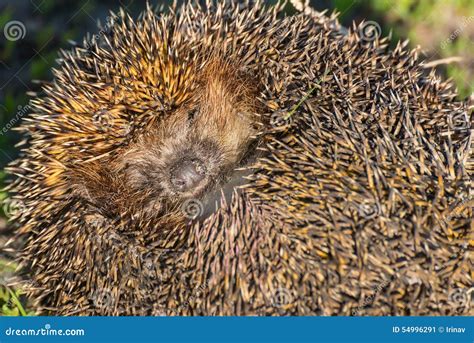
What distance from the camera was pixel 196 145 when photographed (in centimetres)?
370

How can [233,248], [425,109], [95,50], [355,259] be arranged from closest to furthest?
[355,259]
[233,248]
[425,109]
[95,50]

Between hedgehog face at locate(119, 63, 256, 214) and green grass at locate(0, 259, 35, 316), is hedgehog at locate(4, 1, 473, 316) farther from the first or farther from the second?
green grass at locate(0, 259, 35, 316)

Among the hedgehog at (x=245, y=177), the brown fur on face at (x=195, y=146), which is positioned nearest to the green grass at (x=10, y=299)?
the hedgehog at (x=245, y=177)

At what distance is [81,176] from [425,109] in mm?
1815

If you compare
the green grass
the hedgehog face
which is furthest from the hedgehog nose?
the green grass

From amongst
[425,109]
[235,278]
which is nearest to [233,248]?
[235,278]

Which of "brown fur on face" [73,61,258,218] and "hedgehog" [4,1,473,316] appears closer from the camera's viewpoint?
"hedgehog" [4,1,473,316]

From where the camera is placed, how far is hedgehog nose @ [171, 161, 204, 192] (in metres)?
3.59

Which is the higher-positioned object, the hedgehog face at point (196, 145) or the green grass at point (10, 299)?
the hedgehog face at point (196, 145)

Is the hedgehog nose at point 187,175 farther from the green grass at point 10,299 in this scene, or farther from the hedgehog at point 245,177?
the green grass at point 10,299

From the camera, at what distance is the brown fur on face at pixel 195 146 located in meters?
3.49

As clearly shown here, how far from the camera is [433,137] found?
9.85ft

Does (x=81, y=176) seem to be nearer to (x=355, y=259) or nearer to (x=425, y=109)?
(x=355, y=259)

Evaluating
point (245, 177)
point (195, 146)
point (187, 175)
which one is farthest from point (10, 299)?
point (245, 177)
